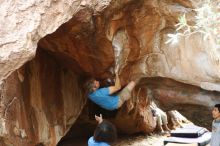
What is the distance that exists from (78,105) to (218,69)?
2459 mm

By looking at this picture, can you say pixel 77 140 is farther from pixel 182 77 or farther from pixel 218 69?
pixel 218 69

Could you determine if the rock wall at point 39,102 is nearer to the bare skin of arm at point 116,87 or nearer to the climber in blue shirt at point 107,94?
the climber in blue shirt at point 107,94

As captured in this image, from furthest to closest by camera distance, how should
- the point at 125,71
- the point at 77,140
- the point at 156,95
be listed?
the point at 77,140
the point at 156,95
the point at 125,71

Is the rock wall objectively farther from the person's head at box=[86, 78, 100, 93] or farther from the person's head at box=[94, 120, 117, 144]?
the person's head at box=[94, 120, 117, 144]

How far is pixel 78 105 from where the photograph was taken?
267 inches

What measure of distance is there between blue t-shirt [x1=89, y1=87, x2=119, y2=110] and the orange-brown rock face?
17.3 inches

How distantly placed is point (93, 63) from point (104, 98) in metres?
0.66

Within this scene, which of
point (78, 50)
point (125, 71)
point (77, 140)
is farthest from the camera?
point (77, 140)

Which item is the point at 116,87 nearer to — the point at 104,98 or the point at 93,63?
the point at 104,98

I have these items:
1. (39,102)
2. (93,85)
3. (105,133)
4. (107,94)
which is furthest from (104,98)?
(105,133)

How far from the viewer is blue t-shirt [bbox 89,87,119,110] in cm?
548

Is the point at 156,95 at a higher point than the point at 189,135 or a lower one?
higher

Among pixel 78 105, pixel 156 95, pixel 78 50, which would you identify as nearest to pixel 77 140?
pixel 78 105

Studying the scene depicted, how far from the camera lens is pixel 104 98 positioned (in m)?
5.54
